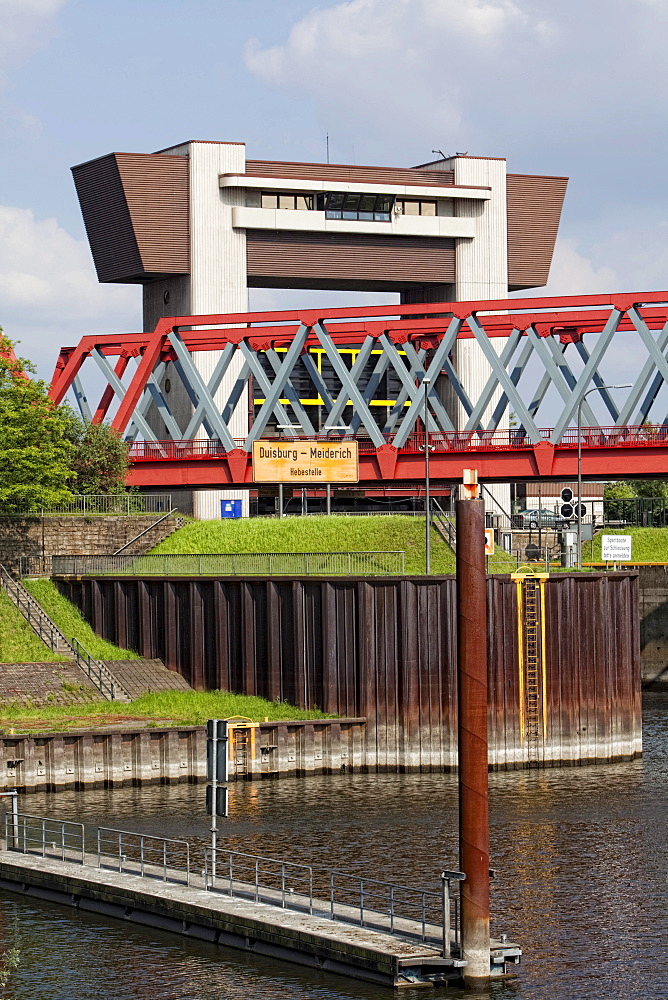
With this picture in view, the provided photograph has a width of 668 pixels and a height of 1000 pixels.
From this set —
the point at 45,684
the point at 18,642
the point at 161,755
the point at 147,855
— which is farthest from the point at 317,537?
the point at 147,855

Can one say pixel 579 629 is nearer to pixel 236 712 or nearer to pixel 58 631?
pixel 236 712

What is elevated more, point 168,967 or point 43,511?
point 43,511

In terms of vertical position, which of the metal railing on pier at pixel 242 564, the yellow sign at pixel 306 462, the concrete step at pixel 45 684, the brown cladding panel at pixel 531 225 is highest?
the brown cladding panel at pixel 531 225

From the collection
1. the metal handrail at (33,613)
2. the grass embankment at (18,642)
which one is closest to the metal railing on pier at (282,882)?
the grass embankment at (18,642)

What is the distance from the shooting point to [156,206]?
106438 millimetres

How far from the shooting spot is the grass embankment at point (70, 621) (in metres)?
70.3

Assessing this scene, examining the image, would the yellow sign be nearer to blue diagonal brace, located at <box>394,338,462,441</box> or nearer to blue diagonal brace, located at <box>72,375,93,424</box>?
blue diagonal brace, located at <box>394,338,462,441</box>

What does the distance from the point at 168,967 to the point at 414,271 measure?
81.7m

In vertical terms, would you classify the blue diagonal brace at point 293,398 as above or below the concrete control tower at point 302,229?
below

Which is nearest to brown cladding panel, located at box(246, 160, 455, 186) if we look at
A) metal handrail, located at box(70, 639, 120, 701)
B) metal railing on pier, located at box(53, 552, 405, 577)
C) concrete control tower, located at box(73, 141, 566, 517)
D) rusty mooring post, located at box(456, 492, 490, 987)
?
concrete control tower, located at box(73, 141, 566, 517)

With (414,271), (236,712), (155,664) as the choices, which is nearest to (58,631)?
(155,664)

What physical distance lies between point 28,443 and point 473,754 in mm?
53127

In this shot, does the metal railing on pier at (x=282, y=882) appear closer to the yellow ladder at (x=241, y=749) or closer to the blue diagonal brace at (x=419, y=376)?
the yellow ladder at (x=241, y=749)

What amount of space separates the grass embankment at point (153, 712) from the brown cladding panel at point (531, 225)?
58.3 meters
